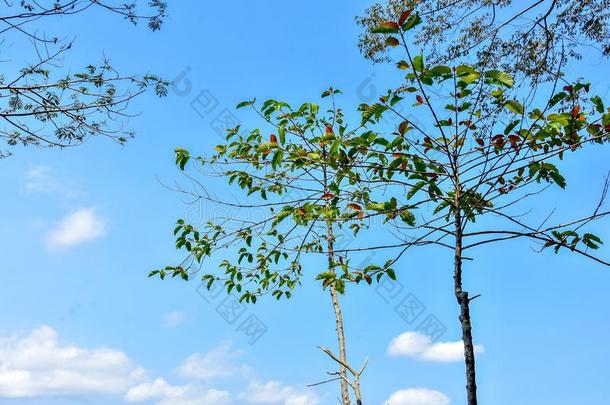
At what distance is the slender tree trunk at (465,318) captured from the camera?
8.96 ft

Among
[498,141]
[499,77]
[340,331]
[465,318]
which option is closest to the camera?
[499,77]

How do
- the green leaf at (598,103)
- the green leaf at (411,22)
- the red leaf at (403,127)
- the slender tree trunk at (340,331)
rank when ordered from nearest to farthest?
the green leaf at (411,22)
the red leaf at (403,127)
the green leaf at (598,103)
the slender tree trunk at (340,331)

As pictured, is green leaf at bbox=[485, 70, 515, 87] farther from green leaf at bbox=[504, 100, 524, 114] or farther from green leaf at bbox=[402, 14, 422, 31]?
green leaf at bbox=[402, 14, 422, 31]

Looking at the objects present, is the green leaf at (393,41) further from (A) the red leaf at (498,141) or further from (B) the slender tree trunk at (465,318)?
(B) the slender tree trunk at (465,318)

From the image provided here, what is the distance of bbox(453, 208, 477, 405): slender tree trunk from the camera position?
2730 mm

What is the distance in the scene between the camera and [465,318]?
282 cm

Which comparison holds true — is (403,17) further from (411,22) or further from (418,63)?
(418,63)

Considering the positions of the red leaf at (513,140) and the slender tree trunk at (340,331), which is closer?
the red leaf at (513,140)

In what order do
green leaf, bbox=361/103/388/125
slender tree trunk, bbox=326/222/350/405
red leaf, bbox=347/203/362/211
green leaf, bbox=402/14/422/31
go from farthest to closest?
1. slender tree trunk, bbox=326/222/350/405
2. red leaf, bbox=347/203/362/211
3. green leaf, bbox=361/103/388/125
4. green leaf, bbox=402/14/422/31

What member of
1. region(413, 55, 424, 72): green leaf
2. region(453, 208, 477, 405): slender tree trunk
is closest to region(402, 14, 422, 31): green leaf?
region(413, 55, 424, 72): green leaf

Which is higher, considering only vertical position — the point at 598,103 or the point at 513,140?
the point at 598,103

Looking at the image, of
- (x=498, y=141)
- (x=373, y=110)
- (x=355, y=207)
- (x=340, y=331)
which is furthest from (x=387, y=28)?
(x=340, y=331)

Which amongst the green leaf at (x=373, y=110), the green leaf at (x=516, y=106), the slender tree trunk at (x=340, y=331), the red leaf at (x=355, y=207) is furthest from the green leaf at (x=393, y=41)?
the slender tree trunk at (x=340, y=331)

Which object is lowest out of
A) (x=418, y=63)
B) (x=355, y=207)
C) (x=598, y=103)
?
(x=355, y=207)
